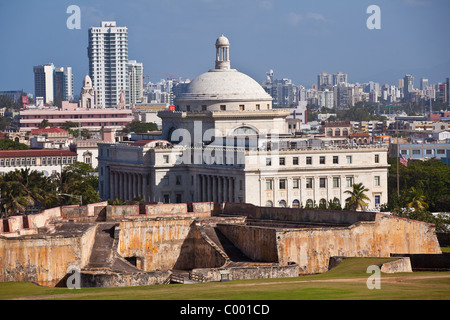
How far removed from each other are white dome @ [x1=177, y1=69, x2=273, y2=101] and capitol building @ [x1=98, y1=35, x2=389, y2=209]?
0.10 meters

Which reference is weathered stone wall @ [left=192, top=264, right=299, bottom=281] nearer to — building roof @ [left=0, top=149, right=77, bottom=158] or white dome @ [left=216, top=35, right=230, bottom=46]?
white dome @ [left=216, top=35, right=230, bottom=46]

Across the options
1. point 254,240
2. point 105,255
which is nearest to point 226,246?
point 254,240

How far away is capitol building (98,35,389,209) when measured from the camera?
12462cm

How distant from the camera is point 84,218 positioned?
7694cm

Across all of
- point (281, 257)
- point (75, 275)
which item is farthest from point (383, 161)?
point (75, 275)

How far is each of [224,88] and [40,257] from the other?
86823 millimetres

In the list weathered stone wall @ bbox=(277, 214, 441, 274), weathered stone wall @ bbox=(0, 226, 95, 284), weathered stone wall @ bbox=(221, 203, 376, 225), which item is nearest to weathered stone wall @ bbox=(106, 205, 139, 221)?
weathered stone wall @ bbox=(221, 203, 376, 225)

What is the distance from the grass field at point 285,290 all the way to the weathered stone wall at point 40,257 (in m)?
2.06

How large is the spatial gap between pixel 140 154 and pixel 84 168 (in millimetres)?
35082

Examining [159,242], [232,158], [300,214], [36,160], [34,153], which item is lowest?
[159,242]

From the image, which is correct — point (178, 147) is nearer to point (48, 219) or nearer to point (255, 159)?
point (255, 159)

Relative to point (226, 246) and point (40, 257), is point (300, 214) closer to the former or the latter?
point (226, 246)

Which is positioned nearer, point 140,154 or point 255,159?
point 255,159

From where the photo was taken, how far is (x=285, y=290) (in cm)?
5000
